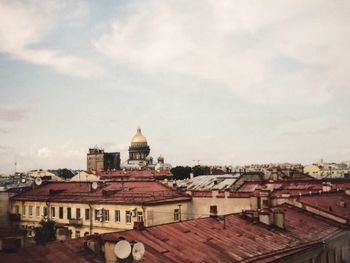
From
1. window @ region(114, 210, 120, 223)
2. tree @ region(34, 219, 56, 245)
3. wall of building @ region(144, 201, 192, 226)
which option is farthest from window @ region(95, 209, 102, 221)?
wall of building @ region(144, 201, 192, 226)

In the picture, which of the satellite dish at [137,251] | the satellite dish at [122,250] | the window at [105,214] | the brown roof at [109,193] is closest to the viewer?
the satellite dish at [122,250]

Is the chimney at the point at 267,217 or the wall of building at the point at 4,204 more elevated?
the chimney at the point at 267,217

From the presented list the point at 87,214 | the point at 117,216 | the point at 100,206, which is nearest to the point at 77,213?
the point at 87,214

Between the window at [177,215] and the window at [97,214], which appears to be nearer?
the window at [177,215]

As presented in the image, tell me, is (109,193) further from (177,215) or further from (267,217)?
(267,217)

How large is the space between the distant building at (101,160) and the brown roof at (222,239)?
456ft

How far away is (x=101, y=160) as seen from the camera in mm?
166375

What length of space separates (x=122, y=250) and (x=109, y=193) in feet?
126

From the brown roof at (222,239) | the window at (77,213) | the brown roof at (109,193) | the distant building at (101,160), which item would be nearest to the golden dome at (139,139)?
the distant building at (101,160)

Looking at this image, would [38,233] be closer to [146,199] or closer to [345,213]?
[146,199]

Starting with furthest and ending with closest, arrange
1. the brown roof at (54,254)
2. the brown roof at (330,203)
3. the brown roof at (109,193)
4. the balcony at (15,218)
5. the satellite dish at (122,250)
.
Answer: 1. the balcony at (15,218)
2. the brown roof at (109,193)
3. the brown roof at (330,203)
4. the brown roof at (54,254)
5. the satellite dish at (122,250)

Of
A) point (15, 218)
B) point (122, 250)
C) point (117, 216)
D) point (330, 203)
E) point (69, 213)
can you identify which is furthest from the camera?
point (15, 218)

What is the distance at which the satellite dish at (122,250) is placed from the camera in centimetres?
1741

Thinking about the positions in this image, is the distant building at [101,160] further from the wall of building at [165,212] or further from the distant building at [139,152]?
the wall of building at [165,212]
